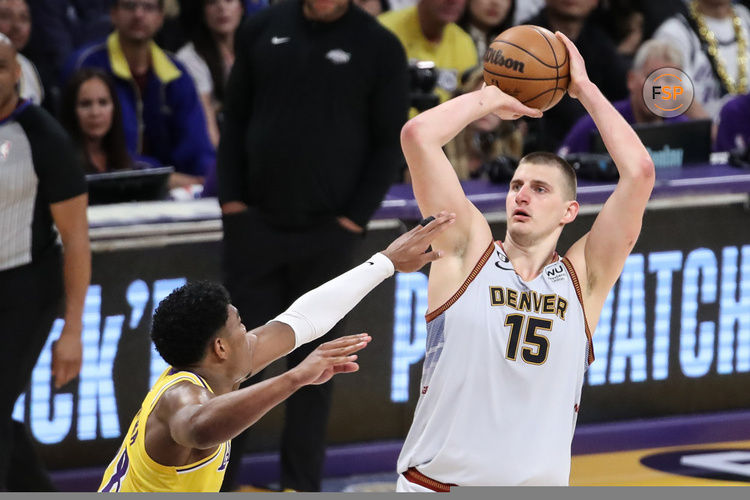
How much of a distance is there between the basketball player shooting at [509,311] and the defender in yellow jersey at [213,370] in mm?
176

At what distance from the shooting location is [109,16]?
29.1 ft

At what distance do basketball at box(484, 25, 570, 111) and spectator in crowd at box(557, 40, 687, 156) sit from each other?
319cm

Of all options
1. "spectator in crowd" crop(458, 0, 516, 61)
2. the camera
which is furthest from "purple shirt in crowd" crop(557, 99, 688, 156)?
"spectator in crowd" crop(458, 0, 516, 61)

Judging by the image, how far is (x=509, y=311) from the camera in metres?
4.25

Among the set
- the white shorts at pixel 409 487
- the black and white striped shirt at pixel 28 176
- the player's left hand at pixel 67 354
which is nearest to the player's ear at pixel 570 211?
the white shorts at pixel 409 487

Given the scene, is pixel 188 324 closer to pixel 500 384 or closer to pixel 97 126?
pixel 500 384

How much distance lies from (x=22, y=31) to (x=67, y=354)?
294 cm

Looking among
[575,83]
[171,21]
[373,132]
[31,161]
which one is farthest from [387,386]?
[171,21]

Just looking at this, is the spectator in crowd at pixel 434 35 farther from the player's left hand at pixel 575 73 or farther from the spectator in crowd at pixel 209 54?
the player's left hand at pixel 575 73

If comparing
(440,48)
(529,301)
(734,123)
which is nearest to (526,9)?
(440,48)

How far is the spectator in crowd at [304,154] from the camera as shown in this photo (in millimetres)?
6047

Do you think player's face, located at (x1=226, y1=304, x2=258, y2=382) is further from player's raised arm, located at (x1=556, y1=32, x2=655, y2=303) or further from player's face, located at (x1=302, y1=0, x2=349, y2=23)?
player's face, located at (x1=302, y1=0, x2=349, y2=23)

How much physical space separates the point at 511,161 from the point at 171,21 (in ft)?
9.62

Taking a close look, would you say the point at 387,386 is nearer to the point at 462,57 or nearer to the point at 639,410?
the point at 639,410
